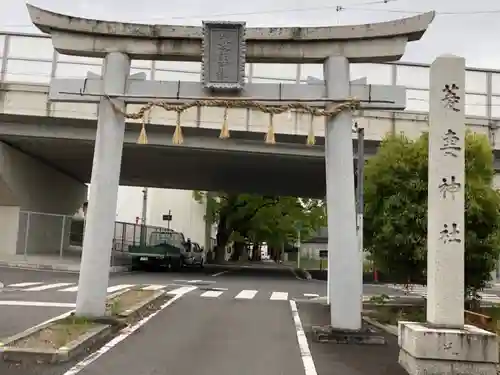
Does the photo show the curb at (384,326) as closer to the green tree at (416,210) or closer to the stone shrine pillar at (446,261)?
the green tree at (416,210)

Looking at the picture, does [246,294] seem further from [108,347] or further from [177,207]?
[177,207]

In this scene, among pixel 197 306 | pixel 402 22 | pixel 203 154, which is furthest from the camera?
pixel 203 154

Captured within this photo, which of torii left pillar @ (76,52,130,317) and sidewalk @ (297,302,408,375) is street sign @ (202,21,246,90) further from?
sidewalk @ (297,302,408,375)

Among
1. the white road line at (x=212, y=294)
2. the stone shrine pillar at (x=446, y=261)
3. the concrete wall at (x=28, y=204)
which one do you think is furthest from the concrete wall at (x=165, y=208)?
the stone shrine pillar at (x=446, y=261)

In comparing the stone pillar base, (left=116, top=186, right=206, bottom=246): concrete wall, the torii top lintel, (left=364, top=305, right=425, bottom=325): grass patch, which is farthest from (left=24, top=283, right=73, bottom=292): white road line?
(left=116, top=186, right=206, bottom=246): concrete wall

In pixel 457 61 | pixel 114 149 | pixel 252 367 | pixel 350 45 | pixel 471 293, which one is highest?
pixel 350 45

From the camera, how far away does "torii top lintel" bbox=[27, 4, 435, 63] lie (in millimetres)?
11164

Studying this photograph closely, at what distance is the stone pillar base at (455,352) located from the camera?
741 centimetres

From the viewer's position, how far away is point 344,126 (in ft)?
36.9

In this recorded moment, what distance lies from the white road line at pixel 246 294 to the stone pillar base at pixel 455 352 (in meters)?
Result: 11.3

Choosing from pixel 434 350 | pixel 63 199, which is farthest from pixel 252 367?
pixel 63 199

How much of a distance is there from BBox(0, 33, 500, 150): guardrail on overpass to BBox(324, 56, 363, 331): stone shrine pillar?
41.8 feet

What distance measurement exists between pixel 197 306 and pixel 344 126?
6.68 metres

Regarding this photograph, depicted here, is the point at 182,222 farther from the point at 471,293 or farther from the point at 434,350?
the point at 434,350
